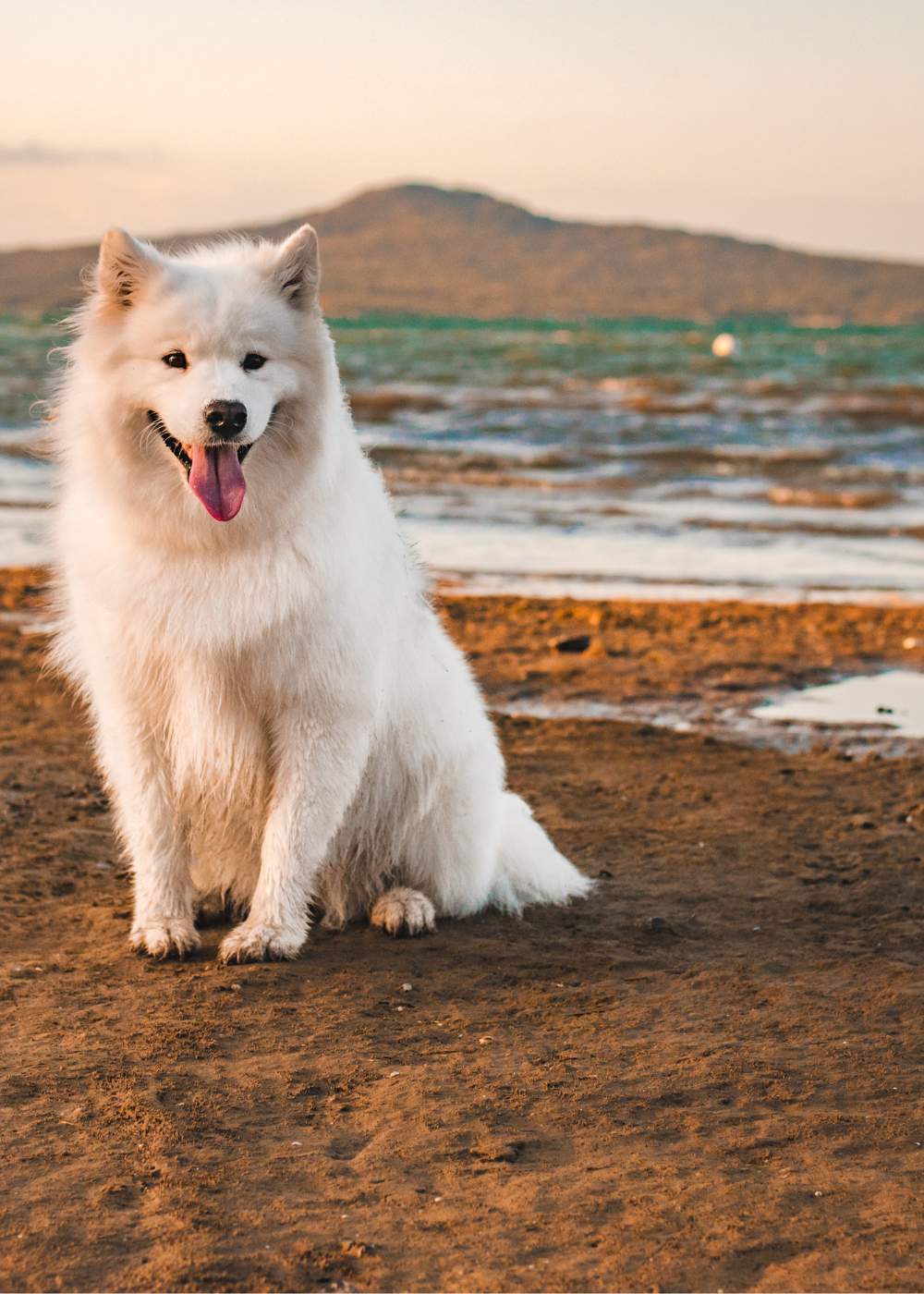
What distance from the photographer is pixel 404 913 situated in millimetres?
4543

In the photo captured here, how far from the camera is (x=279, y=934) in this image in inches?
168

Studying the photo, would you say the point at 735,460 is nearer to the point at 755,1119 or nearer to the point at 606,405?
the point at 606,405

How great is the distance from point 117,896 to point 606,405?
→ 21135 mm

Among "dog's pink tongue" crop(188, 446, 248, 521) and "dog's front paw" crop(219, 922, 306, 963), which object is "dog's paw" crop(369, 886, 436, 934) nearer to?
"dog's front paw" crop(219, 922, 306, 963)

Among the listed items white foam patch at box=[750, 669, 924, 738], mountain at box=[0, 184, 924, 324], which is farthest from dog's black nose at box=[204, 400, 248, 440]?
mountain at box=[0, 184, 924, 324]

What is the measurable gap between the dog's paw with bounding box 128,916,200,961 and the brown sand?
0.07m

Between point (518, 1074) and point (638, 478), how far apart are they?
1301 cm

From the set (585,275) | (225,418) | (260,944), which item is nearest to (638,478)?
(260,944)

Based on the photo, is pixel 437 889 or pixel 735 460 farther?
pixel 735 460

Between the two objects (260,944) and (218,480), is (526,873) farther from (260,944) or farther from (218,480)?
(218,480)

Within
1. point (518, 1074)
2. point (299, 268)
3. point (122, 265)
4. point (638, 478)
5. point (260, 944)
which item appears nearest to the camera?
point (518, 1074)

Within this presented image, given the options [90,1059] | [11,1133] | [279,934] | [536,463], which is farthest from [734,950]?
[536,463]

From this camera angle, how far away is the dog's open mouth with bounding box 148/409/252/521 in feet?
12.4

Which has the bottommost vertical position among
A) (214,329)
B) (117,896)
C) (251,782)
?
(117,896)
